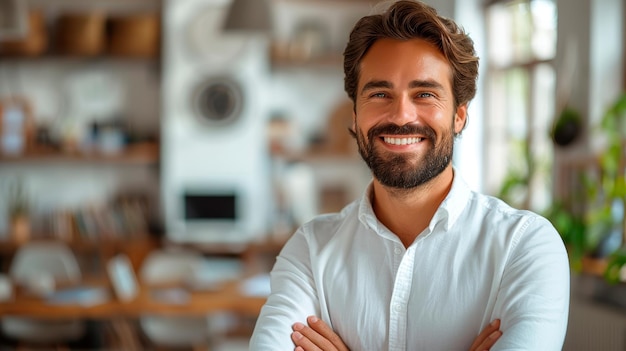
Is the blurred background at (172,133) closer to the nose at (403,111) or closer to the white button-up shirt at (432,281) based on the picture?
the white button-up shirt at (432,281)

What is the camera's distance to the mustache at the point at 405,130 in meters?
1.77

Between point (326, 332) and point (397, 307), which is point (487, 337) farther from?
point (326, 332)

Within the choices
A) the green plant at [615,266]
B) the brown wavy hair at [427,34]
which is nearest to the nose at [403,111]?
the brown wavy hair at [427,34]

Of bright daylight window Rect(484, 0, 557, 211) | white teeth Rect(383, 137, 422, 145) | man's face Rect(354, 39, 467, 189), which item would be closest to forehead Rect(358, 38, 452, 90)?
man's face Rect(354, 39, 467, 189)

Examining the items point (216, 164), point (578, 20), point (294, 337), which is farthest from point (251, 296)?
point (294, 337)

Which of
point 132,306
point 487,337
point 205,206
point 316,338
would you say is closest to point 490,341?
point 487,337

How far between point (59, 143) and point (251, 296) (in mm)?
3285

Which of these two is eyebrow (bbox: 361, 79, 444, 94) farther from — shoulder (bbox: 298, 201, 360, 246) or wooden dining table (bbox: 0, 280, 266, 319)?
wooden dining table (bbox: 0, 280, 266, 319)

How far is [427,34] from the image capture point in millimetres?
1798

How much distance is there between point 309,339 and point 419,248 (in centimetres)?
28

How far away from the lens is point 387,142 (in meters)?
1.79

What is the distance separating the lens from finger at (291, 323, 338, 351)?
1856mm

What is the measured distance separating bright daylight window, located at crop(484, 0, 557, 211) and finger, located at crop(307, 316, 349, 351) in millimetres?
3623

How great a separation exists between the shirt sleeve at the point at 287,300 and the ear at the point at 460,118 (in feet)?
1.29
